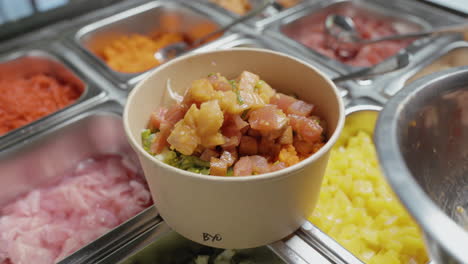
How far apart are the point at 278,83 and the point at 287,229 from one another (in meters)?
0.44

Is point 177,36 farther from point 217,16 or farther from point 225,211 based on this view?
point 225,211

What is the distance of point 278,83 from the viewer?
1.18 metres

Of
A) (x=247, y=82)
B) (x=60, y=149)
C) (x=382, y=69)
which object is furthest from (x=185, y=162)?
(x=382, y=69)

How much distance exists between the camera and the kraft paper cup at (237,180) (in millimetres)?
842

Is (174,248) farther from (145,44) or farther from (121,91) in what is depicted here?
(145,44)

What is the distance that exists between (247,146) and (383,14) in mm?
1679

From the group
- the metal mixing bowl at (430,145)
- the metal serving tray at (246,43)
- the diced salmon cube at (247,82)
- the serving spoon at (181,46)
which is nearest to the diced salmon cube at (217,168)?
the diced salmon cube at (247,82)

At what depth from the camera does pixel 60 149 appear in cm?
153

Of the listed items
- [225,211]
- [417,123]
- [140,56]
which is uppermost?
[417,123]

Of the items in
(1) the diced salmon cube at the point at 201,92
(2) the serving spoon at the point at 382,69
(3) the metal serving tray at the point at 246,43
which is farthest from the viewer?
(3) the metal serving tray at the point at 246,43

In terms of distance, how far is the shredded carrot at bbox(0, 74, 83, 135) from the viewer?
162cm

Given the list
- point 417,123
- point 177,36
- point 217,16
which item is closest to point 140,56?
point 177,36

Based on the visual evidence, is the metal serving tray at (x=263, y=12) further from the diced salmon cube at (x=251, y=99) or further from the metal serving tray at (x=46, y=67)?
the diced salmon cube at (x=251, y=99)

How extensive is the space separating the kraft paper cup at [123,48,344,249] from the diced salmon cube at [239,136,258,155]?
0.15m
